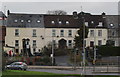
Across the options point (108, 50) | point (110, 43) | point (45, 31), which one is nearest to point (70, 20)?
point (45, 31)

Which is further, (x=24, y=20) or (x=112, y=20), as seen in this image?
(x=112, y=20)

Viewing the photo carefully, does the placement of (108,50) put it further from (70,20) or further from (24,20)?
(24,20)

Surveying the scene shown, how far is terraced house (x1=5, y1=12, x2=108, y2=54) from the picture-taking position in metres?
75.8

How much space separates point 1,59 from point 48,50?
4068 cm

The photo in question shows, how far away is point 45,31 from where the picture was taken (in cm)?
7644

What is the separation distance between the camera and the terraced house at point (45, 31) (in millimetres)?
75812

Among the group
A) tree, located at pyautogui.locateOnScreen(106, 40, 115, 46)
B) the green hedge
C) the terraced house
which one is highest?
the terraced house

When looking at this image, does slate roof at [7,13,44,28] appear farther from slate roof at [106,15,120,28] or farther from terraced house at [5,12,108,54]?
slate roof at [106,15,120,28]

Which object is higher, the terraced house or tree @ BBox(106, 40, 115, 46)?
the terraced house

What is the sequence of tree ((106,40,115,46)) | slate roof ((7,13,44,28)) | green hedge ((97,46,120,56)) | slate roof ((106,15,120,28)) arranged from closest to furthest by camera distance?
green hedge ((97,46,120,56)), tree ((106,40,115,46)), slate roof ((7,13,44,28)), slate roof ((106,15,120,28))

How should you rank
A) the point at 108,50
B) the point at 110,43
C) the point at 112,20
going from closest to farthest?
the point at 108,50
the point at 110,43
the point at 112,20

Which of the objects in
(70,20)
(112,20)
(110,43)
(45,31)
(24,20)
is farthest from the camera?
(112,20)

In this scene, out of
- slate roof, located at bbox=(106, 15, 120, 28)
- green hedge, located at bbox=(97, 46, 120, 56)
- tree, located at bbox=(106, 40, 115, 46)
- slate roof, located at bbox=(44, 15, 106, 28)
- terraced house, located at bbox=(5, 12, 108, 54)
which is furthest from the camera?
slate roof, located at bbox=(106, 15, 120, 28)

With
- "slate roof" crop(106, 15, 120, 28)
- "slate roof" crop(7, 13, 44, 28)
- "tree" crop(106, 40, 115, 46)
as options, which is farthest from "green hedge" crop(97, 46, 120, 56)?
"slate roof" crop(7, 13, 44, 28)
